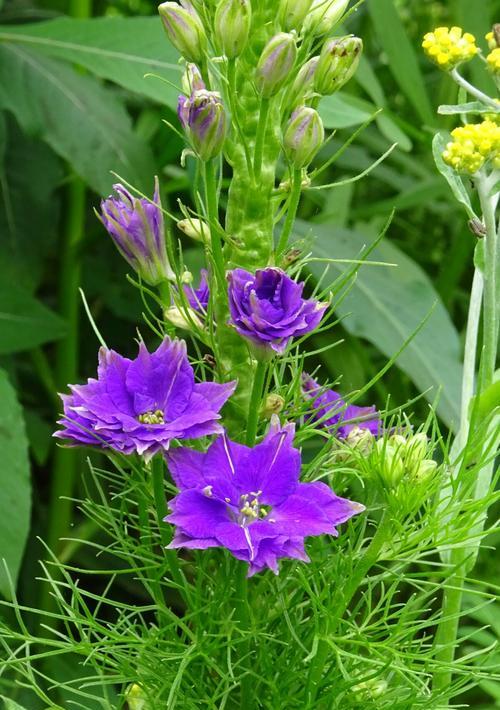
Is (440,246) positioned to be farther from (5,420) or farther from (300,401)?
(300,401)

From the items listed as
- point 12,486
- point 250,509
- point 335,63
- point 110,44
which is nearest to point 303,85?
point 335,63

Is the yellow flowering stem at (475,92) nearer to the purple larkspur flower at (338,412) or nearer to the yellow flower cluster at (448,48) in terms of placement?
the yellow flower cluster at (448,48)

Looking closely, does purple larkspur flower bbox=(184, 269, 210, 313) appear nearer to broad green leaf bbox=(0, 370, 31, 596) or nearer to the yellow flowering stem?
the yellow flowering stem

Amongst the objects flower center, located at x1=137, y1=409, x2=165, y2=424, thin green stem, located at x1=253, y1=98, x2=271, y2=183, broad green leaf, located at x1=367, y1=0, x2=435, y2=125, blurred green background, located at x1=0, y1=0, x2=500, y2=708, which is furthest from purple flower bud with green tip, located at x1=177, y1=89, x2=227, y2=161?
broad green leaf, located at x1=367, y1=0, x2=435, y2=125

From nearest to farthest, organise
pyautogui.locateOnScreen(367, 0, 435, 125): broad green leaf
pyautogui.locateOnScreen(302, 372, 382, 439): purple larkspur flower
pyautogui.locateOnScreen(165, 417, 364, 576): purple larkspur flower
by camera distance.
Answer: pyautogui.locateOnScreen(165, 417, 364, 576): purple larkspur flower < pyautogui.locateOnScreen(302, 372, 382, 439): purple larkspur flower < pyautogui.locateOnScreen(367, 0, 435, 125): broad green leaf

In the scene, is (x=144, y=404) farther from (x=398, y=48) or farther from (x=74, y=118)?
(x=398, y=48)

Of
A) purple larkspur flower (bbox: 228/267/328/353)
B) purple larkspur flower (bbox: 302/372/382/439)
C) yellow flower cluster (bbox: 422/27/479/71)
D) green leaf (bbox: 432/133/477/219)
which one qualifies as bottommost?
purple larkspur flower (bbox: 302/372/382/439)

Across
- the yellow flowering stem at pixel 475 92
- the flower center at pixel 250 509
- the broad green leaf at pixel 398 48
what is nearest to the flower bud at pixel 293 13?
the yellow flowering stem at pixel 475 92
